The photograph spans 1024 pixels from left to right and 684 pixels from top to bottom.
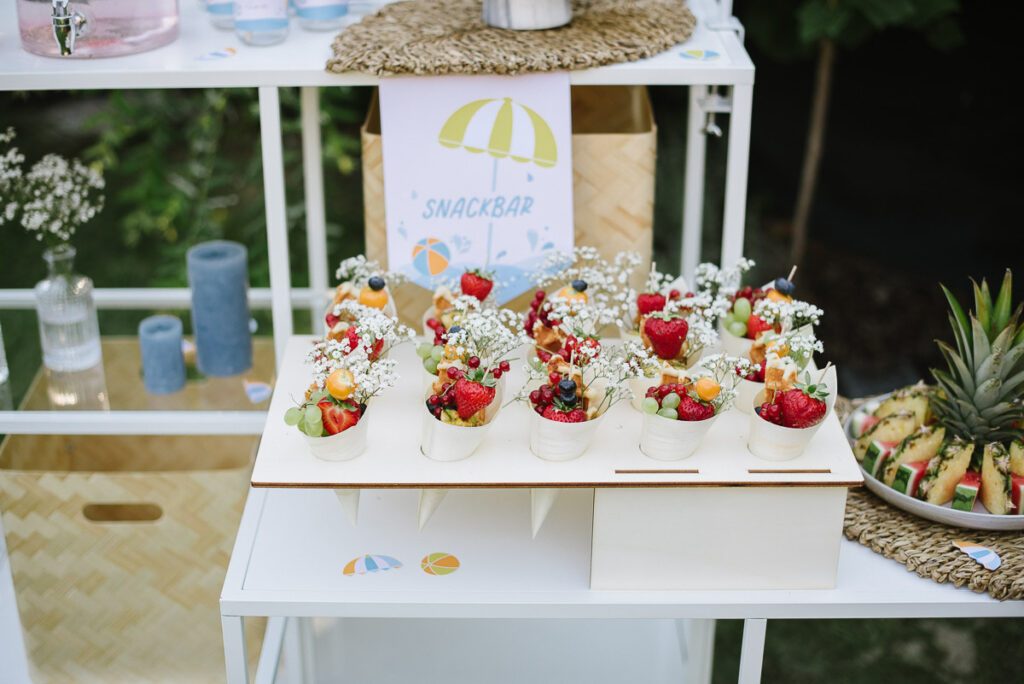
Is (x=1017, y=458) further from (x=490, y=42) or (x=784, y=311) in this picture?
(x=490, y=42)

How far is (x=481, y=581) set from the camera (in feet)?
5.26

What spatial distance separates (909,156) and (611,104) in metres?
2.29

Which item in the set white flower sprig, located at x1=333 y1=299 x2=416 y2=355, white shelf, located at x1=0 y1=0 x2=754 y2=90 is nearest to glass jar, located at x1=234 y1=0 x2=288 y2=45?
white shelf, located at x1=0 y1=0 x2=754 y2=90

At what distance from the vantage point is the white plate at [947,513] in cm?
167

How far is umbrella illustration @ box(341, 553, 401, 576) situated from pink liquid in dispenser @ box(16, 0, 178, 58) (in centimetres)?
79

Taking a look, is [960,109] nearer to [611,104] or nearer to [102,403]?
[611,104]

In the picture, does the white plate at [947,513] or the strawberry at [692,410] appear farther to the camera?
the white plate at [947,513]

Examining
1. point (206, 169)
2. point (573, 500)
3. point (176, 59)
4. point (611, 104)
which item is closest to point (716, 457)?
point (573, 500)

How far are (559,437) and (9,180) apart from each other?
1.05 metres

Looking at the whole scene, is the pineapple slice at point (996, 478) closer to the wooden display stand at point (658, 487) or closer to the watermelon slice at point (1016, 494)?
the watermelon slice at point (1016, 494)

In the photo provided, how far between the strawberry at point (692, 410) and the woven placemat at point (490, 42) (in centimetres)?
50

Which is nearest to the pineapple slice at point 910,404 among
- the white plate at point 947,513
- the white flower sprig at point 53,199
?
the white plate at point 947,513

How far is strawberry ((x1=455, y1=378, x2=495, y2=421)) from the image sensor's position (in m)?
1.48

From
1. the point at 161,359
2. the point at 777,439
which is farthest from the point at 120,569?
the point at 777,439
